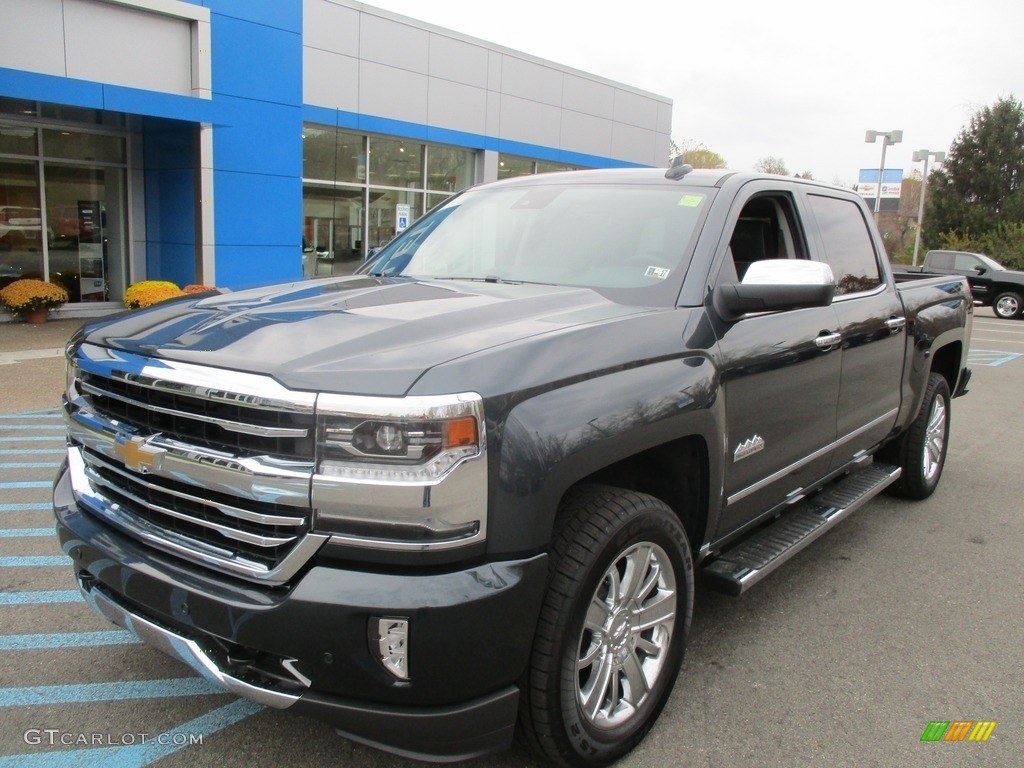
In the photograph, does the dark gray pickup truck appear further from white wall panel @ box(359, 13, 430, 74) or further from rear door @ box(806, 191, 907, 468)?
white wall panel @ box(359, 13, 430, 74)

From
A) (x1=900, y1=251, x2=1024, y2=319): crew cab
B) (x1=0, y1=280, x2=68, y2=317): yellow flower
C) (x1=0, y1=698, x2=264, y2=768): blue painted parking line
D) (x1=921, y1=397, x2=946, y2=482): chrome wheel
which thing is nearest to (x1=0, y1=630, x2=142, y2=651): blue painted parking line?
(x1=0, y1=698, x2=264, y2=768): blue painted parking line

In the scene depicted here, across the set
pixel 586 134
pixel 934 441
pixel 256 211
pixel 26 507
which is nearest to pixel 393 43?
pixel 256 211

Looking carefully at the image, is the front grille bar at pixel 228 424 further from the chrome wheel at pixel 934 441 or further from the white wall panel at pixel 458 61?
the white wall panel at pixel 458 61

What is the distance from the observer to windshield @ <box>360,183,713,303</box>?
3270 mm

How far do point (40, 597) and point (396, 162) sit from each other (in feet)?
58.7

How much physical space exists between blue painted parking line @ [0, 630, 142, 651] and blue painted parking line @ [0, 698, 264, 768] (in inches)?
27.2

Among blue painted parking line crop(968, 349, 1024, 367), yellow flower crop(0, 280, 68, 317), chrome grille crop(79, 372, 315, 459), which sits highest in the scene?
chrome grille crop(79, 372, 315, 459)

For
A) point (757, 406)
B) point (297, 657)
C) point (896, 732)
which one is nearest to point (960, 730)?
point (896, 732)

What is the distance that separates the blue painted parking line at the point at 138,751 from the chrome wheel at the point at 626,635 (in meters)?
1.11

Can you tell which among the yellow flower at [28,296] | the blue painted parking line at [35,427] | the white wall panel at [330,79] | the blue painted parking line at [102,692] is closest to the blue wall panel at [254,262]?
the yellow flower at [28,296]

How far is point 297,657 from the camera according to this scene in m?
2.09

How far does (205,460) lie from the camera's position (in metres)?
2.20

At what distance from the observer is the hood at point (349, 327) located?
84.0 inches

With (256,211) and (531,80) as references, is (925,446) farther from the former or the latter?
(531,80)
